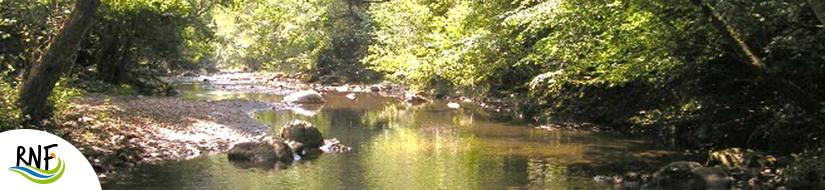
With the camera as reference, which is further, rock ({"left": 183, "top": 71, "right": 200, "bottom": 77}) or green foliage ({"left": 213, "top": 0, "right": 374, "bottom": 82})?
rock ({"left": 183, "top": 71, "right": 200, "bottom": 77})

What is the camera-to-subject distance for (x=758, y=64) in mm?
13805

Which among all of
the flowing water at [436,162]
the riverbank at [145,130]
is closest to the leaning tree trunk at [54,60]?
the riverbank at [145,130]

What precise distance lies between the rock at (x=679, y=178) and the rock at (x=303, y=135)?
807 centimetres

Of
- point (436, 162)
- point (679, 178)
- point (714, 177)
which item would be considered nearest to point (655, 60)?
point (679, 178)

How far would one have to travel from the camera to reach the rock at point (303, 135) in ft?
61.0

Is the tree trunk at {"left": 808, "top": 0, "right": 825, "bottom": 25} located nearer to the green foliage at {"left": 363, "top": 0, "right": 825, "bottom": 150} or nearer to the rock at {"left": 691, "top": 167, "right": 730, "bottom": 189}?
the green foliage at {"left": 363, "top": 0, "right": 825, "bottom": 150}

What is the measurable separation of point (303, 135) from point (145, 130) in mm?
3638

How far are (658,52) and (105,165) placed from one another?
1085 centimetres

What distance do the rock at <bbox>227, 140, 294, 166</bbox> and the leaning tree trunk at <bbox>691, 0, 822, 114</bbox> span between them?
888 cm

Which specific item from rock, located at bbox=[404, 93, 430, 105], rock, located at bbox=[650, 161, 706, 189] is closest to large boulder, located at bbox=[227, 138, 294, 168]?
rock, located at bbox=[650, 161, 706, 189]

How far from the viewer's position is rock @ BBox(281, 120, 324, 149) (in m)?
18.6

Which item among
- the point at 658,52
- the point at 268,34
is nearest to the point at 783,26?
the point at 658,52

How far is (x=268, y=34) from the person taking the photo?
4812 centimetres

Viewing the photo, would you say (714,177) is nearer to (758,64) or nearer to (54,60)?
(758,64)
